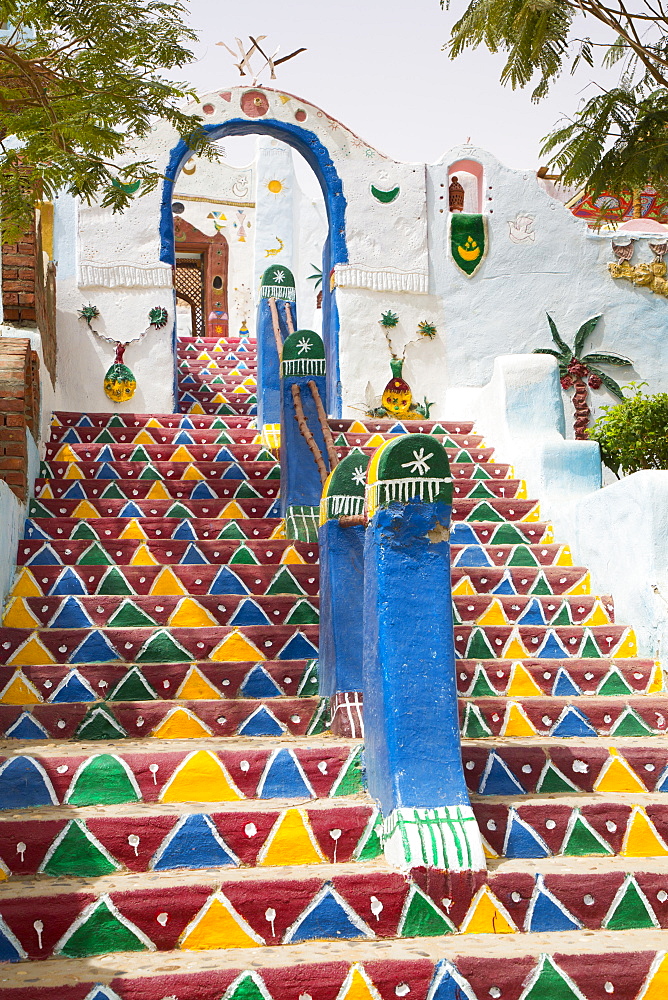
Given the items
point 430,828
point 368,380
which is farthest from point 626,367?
point 430,828

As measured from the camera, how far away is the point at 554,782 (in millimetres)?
4047

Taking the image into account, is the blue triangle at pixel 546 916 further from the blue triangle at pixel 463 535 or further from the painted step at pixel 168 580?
the blue triangle at pixel 463 535

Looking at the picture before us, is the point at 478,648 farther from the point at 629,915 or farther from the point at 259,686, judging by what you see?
the point at 629,915

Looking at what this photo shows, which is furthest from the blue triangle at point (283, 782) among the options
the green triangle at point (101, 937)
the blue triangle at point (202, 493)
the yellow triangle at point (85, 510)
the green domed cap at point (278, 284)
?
the green domed cap at point (278, 284)

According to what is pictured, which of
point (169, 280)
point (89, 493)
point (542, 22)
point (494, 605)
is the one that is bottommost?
point (494, 605)

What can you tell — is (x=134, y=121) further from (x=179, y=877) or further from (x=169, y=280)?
(x=169, y=280)

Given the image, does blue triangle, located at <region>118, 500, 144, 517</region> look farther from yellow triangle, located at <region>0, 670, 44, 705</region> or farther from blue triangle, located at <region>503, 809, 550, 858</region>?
blue triangle, located at <region>503, 809, 550, 858</region>

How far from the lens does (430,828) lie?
3.40m

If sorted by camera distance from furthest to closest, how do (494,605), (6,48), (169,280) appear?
(169,280) → (494,605) → (6,48)

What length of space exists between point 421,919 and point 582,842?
2.36 feet

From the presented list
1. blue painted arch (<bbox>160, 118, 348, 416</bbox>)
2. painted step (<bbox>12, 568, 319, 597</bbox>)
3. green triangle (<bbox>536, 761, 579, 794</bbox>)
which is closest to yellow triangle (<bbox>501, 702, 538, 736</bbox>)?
green triangle (<bbox>536, 761, 579, 794</bbox>)

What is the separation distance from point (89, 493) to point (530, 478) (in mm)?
2696

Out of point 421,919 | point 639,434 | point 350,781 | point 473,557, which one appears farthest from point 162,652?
point 639,434

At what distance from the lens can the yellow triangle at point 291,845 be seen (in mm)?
3500
